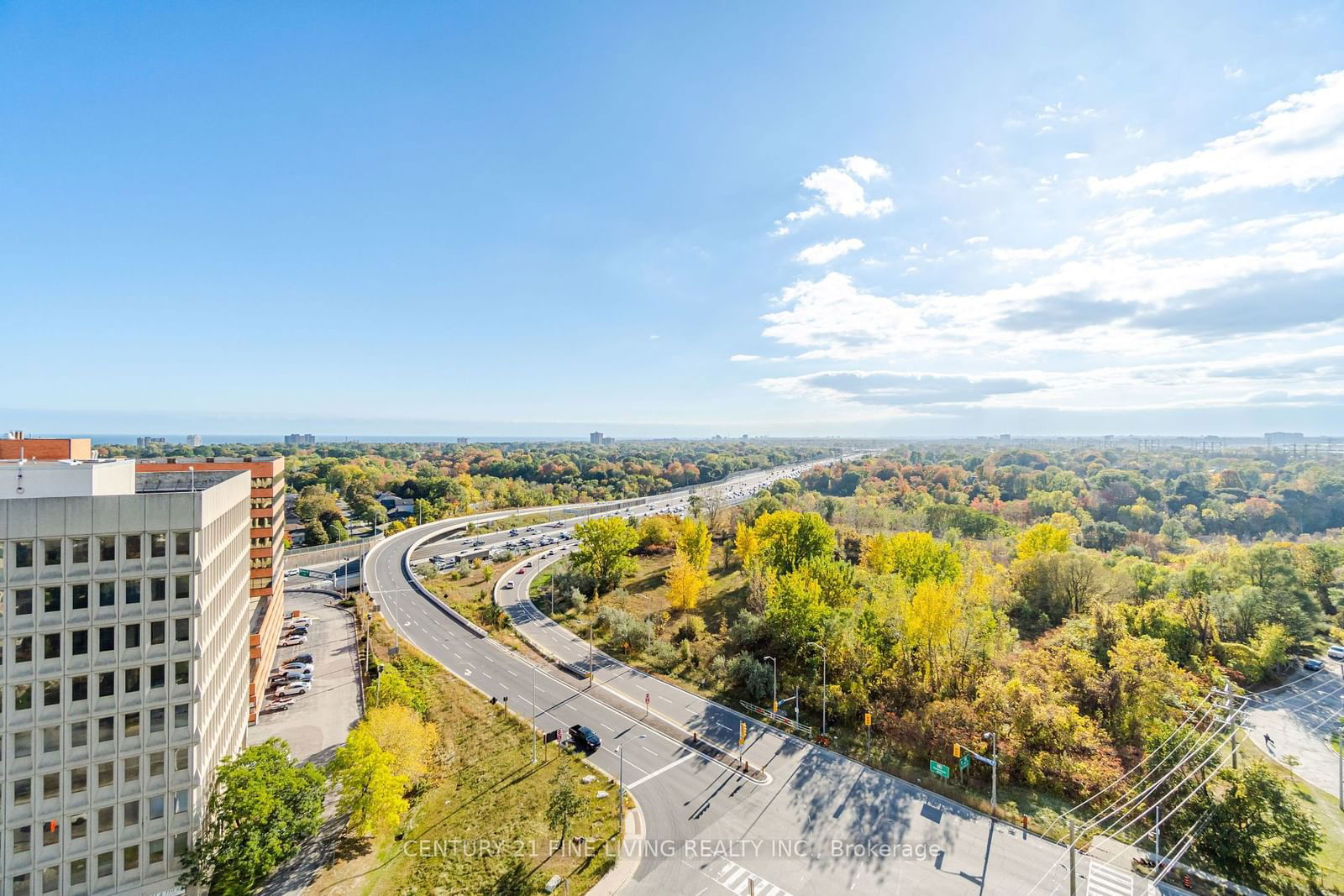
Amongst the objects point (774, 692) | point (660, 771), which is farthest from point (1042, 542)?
point (660, 771)

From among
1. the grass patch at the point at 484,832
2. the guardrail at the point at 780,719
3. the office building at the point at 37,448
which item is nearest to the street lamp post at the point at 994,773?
the guardrail at the point at 780,719

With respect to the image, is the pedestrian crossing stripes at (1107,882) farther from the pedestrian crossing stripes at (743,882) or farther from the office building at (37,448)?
the office building at (37,448)

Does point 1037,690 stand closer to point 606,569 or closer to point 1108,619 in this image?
point 1108,619

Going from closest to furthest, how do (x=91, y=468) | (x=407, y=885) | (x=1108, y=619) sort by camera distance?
(x=91, y=468)
(x=407, y=885)
(x=1108, y=619)

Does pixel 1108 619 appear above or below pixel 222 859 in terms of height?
above

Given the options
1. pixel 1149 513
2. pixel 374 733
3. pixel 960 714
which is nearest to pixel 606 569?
pixel 374 733

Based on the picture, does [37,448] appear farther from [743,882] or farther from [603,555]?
[603,555]

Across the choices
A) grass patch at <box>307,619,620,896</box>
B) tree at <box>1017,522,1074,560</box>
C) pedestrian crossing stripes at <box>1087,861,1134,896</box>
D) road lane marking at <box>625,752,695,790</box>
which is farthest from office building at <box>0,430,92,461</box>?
tree at <box>1017,522,1074,560</box>

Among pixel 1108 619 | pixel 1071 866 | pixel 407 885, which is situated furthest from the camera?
pixel 1108 619
